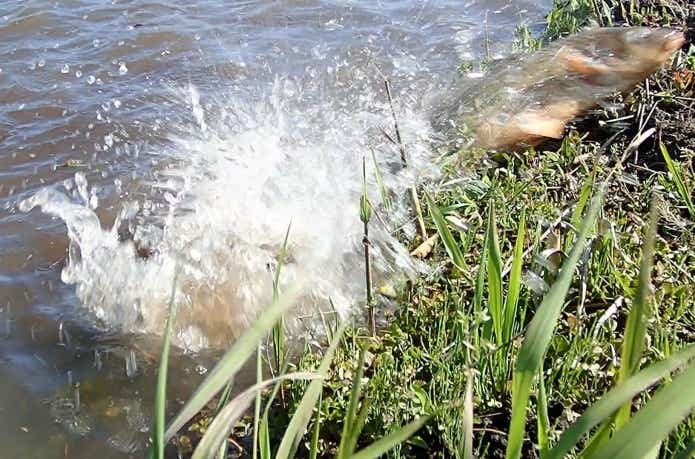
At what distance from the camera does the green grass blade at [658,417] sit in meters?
0.84

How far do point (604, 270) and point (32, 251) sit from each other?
2172 mm

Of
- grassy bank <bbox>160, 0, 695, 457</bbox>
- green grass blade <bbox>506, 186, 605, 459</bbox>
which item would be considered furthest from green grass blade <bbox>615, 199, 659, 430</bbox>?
green grass blade <bbox>506, 186, 605, 459</bbox>

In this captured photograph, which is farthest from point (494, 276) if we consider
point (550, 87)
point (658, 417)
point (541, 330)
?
point (550, 87)

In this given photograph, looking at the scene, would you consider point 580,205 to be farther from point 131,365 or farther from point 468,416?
point 131,365

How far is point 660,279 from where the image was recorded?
2.21 metres

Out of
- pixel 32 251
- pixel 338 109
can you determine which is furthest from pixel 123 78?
pixel 32 251

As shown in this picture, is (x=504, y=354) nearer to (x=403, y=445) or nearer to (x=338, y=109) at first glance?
(x=403, y=445)

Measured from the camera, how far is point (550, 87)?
3.50 m

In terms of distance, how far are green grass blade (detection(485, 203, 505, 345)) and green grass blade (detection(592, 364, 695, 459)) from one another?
71cm

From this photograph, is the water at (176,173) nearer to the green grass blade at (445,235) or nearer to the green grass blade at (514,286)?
the green grass blade at (445,235)

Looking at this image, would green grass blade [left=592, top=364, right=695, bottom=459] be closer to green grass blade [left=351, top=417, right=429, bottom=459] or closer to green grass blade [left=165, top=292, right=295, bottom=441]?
green grass blade [left=351, top=417, right=429, bottom=459]

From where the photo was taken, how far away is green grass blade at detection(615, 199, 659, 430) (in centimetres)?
91

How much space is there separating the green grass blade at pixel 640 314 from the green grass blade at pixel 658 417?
0.37 feet

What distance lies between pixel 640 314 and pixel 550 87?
2.73 m
